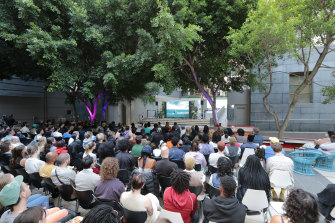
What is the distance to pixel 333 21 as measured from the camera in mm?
6730

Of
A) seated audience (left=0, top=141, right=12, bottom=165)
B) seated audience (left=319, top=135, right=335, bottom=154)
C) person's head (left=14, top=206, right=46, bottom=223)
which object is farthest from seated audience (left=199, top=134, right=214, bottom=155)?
seated audience (left=0, top=141, right=12, bottom=165)

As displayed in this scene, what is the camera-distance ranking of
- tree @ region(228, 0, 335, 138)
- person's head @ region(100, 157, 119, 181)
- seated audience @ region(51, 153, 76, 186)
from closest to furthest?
person's head @ region(100, 157, 119, 181) → seated audience @ region(51, 153, 76, 186) → tree @ region(228, 0, 335, 138)

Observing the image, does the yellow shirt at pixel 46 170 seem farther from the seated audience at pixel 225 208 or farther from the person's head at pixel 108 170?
the seated audience at pixel 225 208

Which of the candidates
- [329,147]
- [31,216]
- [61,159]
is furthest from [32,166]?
[329,147]

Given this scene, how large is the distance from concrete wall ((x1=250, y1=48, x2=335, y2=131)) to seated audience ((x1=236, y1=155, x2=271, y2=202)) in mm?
12772

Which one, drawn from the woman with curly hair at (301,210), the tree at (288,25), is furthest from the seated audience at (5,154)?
the tree at (288,25)

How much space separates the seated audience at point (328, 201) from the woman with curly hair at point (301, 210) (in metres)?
1.29

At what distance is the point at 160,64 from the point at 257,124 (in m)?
11.4

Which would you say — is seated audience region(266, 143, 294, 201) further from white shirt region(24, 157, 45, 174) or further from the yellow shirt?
white shirt region(24, 157, 45, 174)

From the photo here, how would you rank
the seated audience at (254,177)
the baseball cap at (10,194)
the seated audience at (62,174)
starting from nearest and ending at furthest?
the baseball cap at (10,194) < the seated audience at (254,177) < the seated audience at (62,174)

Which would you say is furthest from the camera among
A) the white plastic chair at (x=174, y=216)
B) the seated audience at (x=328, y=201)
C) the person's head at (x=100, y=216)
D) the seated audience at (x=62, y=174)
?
the seated audience at (x=62, y=174)

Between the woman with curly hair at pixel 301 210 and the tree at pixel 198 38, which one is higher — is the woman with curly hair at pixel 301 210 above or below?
below

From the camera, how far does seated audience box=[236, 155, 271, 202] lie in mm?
3369

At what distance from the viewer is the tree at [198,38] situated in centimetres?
788
